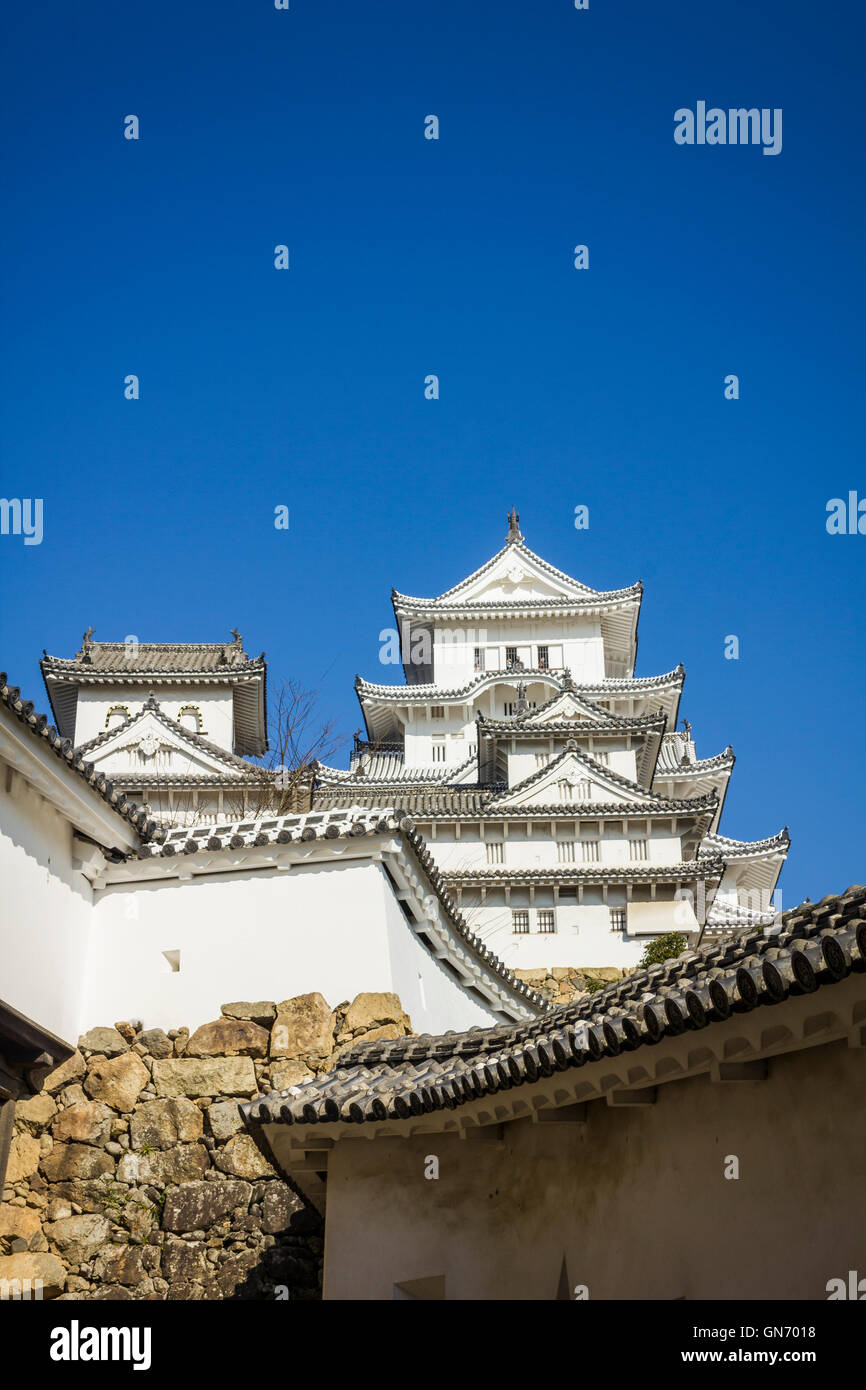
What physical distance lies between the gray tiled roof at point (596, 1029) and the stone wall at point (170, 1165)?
9.08ft

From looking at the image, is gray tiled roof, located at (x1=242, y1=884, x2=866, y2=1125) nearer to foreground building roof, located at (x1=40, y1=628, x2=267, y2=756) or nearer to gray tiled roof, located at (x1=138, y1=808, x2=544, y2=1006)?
gray tiled roof, located at (x1=138, y1=808, x2=544, y2=1006)

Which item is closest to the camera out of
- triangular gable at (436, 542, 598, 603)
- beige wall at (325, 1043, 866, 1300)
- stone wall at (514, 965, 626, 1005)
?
beige wall at (325, 1043, 866, 1300)

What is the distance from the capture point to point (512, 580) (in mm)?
50219

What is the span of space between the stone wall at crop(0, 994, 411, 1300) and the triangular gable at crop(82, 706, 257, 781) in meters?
24.4

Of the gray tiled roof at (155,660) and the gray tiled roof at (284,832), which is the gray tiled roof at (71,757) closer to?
the gray tiled roof at (284,832)

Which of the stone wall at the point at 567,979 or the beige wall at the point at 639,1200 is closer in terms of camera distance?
the beige wall at the point at 639,1200

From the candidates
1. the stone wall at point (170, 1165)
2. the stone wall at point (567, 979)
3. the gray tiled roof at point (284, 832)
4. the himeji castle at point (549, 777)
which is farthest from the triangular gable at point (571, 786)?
the stone wall at point (170, 1165)

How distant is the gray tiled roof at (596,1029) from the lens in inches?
229

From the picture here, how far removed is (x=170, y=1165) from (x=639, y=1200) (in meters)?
6.83

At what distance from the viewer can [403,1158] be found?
966cm

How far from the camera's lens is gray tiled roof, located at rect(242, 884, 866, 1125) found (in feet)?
19.0

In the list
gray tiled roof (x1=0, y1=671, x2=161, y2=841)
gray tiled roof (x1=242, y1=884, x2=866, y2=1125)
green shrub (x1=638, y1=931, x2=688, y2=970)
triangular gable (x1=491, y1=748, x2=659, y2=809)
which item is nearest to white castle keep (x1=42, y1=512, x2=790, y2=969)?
triangular gable (x1=491, y1=748, x2=659, y2=809)
